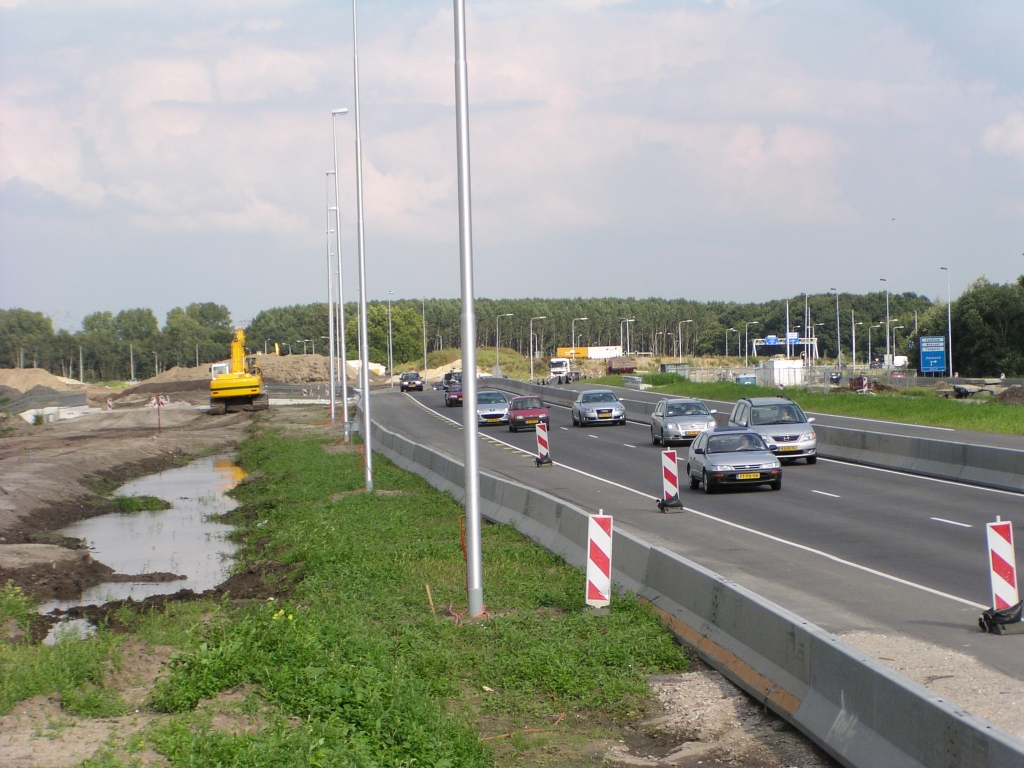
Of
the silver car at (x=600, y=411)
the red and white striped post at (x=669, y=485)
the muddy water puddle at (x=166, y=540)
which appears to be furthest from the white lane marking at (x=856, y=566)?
the silver car at (x=600, y=411)

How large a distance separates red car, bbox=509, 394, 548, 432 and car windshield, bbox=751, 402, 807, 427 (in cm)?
1857

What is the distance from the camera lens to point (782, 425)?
3012 centimetres

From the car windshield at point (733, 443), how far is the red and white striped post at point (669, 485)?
3910 millimetres

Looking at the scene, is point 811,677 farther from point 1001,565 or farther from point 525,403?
point 525,403

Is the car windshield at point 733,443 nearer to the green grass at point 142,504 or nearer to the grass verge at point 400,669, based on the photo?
the grass verge at point 400,669

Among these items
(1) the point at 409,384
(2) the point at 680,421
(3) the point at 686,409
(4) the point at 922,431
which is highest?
(3) the point at 686,409

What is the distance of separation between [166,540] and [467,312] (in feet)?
47.0

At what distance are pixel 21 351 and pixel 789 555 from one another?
155260 millimetres

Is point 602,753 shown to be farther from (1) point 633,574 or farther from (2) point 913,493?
(2) point 913,493

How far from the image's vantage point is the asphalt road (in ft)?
37.3

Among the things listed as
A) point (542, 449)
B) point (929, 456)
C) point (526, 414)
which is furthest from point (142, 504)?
point (526, 414)

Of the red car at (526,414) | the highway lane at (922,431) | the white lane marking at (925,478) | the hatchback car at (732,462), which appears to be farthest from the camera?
the red car at (526,414)

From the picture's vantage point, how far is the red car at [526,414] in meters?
48.3

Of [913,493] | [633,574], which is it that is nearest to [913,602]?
[633,574]
